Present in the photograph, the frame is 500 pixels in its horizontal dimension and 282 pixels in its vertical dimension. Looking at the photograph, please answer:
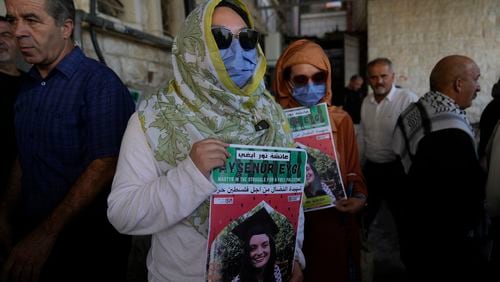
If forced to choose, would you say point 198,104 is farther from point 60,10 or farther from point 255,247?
point 60,10

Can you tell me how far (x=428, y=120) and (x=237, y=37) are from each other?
1539mm

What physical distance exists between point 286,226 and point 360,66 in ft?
37.6

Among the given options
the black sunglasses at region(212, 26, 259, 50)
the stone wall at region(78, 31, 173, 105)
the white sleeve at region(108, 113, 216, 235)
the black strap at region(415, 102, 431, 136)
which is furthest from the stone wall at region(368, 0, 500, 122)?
the white sleeve at region(108, 113, 216, 235)

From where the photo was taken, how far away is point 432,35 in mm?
7879

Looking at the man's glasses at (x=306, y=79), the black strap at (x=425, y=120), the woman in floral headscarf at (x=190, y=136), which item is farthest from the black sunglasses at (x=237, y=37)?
the black strap at (x=425, y=120)

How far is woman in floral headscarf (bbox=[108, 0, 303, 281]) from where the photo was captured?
103 cm

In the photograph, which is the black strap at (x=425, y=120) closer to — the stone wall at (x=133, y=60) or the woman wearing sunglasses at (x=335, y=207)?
the woman wearing sunglasses at (x=335, y=207)

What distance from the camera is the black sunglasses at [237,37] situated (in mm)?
1230

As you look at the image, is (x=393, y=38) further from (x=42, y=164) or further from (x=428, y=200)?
(x=42, y=164)

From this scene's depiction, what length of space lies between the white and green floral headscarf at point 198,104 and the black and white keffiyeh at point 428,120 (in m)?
1.34

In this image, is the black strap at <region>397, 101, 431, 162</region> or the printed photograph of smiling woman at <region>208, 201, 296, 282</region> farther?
the black strap at <region>397, 101, 431, 162</region>

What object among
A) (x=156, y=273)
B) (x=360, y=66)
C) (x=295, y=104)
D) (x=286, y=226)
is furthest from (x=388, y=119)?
(x=360, y=66)

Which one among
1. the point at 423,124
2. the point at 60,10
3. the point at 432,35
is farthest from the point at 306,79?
the point at 432,35

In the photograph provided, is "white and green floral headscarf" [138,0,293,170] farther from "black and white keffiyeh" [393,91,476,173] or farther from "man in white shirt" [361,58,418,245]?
"man in white shirt" [361,58,418,245]
